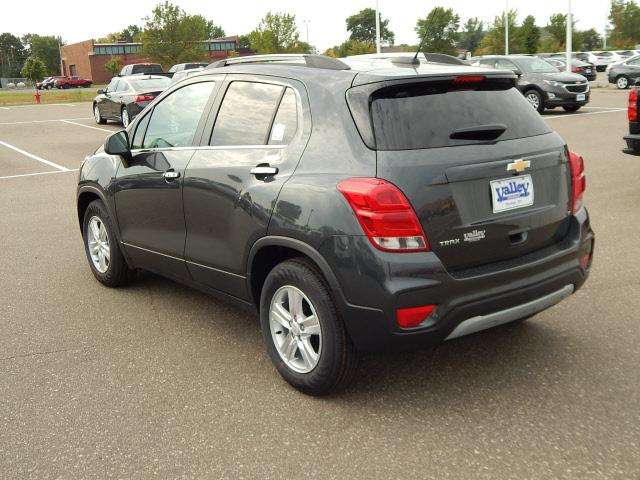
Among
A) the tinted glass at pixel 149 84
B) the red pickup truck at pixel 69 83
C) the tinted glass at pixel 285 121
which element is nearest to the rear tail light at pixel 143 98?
the tinted glass at pixel 149 84

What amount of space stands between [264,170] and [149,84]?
18.0 m

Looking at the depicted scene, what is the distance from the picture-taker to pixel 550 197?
3699 mm

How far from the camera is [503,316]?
343 centimetres

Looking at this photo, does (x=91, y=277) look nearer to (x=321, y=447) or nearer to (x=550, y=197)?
(x=321, y=447)

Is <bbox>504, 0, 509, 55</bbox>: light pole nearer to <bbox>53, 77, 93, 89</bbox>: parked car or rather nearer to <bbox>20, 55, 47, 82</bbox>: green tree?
<bbox>53, 77, 93, 89</bbox>: parked car

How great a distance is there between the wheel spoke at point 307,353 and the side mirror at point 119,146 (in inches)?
83.3

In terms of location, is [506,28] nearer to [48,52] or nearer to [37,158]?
[37,158]

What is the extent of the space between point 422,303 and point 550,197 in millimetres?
1006

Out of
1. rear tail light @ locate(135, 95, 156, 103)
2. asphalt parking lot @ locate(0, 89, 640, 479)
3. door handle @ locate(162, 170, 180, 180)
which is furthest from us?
rear tail light @ locate(135, 95, 156, 103)

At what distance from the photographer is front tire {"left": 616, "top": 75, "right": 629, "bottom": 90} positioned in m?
31.8

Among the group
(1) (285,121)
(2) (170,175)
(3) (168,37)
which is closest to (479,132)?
(1) (285,121)

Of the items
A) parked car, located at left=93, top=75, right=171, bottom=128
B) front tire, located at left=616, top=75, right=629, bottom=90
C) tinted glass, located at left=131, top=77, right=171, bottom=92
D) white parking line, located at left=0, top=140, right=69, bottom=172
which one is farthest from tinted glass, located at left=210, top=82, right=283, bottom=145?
front tire, located at left=616, top=75, right=629, bottom=90

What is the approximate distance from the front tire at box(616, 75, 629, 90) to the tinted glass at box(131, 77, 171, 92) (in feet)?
69.1

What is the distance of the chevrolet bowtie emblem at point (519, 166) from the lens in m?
3.49
